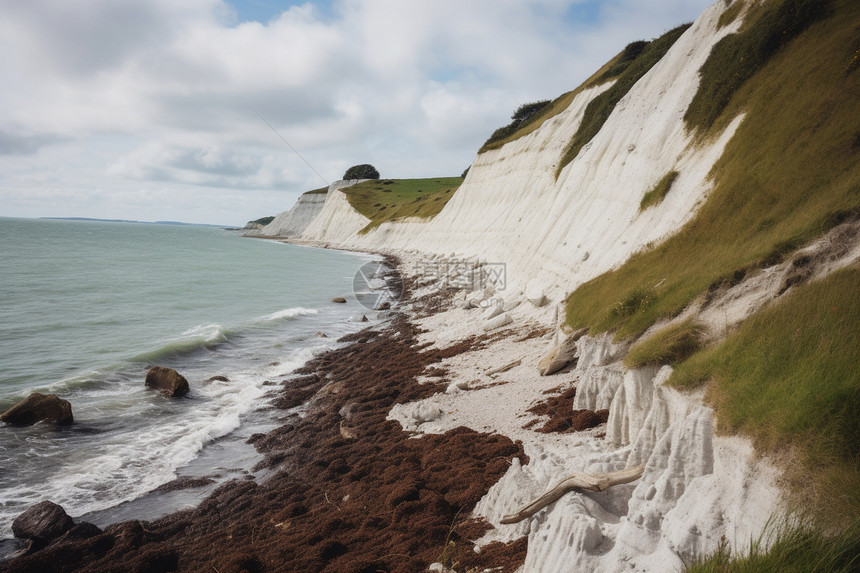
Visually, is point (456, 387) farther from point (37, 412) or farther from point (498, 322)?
point (37, 412)

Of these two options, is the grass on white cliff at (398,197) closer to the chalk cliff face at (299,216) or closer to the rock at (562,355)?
the chalk cliff face at (299,216)

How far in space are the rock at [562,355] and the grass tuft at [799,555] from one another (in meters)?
9.32

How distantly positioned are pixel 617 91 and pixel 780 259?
28525mm

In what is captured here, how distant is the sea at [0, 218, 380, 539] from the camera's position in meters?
12.9

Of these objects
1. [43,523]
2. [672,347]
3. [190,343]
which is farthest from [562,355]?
[190,343]

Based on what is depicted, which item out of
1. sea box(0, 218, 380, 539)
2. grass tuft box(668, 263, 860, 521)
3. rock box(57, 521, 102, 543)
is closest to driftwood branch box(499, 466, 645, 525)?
grass tuft box(668, 263, 860, 521)

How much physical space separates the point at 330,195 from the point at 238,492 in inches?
4978

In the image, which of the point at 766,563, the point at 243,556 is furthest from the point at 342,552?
the point at 766,563

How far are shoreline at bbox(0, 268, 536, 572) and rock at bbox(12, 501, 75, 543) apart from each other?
1.65ft

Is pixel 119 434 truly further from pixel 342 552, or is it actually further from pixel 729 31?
pixel 729 31

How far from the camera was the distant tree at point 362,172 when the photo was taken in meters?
154

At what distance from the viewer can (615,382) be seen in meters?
10.1

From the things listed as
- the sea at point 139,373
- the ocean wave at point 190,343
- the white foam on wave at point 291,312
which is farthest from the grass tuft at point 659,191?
the white foam on wave at point 291,312

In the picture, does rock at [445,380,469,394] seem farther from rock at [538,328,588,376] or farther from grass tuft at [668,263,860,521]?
grass tuft at [668,263,860,521]
